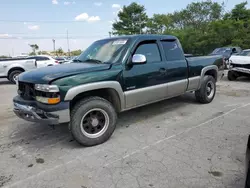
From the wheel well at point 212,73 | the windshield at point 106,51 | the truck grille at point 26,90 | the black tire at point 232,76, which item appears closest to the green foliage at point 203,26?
the black tire at point 232,76

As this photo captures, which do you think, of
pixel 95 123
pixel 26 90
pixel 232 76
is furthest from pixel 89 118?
pixel 232 76

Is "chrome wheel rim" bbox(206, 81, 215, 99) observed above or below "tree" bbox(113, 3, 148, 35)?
below

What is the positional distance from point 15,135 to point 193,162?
10.9 ft

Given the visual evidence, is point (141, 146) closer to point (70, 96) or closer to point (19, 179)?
point (70, 96)

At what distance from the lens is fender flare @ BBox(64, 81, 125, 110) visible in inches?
121

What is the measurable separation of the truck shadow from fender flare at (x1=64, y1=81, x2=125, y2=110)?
0.89m

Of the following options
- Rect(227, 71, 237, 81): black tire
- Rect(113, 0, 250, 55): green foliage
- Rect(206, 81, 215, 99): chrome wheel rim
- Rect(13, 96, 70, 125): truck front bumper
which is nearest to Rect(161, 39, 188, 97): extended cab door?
Rect(206, 81, 215, 99): chrome wheel rim

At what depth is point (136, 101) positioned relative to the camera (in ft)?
13.1

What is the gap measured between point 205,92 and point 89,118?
3.64 m

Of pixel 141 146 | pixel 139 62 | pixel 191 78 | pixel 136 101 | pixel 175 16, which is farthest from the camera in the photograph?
pixel 175 16

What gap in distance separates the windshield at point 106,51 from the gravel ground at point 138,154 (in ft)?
4.77

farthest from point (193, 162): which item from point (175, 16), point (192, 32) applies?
point (175, 16)

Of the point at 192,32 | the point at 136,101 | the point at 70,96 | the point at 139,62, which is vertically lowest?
the point at 136,101

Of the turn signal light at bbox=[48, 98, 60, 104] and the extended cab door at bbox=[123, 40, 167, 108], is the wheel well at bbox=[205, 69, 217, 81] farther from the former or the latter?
the turn signal light at bbox=[48, 98, 60, 104]
